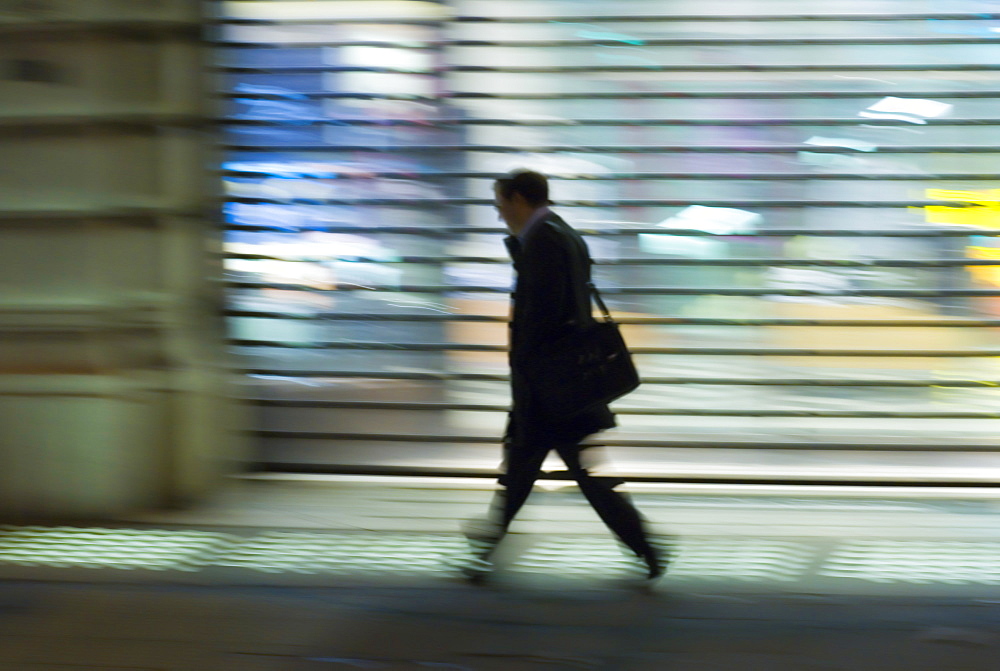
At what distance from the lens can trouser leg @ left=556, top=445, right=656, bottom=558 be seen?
13.1 feet

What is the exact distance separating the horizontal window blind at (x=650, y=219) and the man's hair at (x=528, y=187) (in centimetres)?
174

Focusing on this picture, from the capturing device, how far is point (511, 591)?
411cm

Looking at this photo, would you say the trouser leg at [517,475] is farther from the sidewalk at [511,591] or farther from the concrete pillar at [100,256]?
the concrete pillar at [100,256]

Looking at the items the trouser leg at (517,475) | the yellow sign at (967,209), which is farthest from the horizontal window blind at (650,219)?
the trouser leg at (517,475)

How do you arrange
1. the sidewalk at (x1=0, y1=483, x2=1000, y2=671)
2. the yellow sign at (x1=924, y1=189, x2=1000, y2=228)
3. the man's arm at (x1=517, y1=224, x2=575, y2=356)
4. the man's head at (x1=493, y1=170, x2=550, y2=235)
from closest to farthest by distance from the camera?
1. the sidewalk at (x1=0, y1=483, x2=1000, y2=671)
2. the man's arm at (x1=517, y1=224, x2=575, y2=356)
3. the man's head at (x1=493, y1=170, x2=550, y2=235)
4. the yellow sign at (x1=924, y1=189, x2=1000, y2=228)

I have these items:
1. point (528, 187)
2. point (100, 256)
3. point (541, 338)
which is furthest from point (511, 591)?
point (100, 256)

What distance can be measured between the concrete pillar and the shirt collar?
7.11 ft

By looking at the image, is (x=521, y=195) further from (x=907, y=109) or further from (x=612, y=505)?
(x=907, y=109)

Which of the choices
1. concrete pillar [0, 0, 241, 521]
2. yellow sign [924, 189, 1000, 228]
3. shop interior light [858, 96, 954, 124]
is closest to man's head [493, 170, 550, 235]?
concrete pillar [0, 0, 241, 521]

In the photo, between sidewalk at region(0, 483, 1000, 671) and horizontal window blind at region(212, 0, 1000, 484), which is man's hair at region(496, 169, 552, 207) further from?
horizontal window blind at region(212, 0, 1000, 484)

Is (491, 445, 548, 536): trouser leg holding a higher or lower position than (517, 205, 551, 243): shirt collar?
lower

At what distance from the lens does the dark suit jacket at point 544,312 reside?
12.8ft

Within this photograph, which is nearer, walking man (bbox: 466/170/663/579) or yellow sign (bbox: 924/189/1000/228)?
walking man (bbox: 466/170/663/579)

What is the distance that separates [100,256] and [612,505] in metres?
2.94
